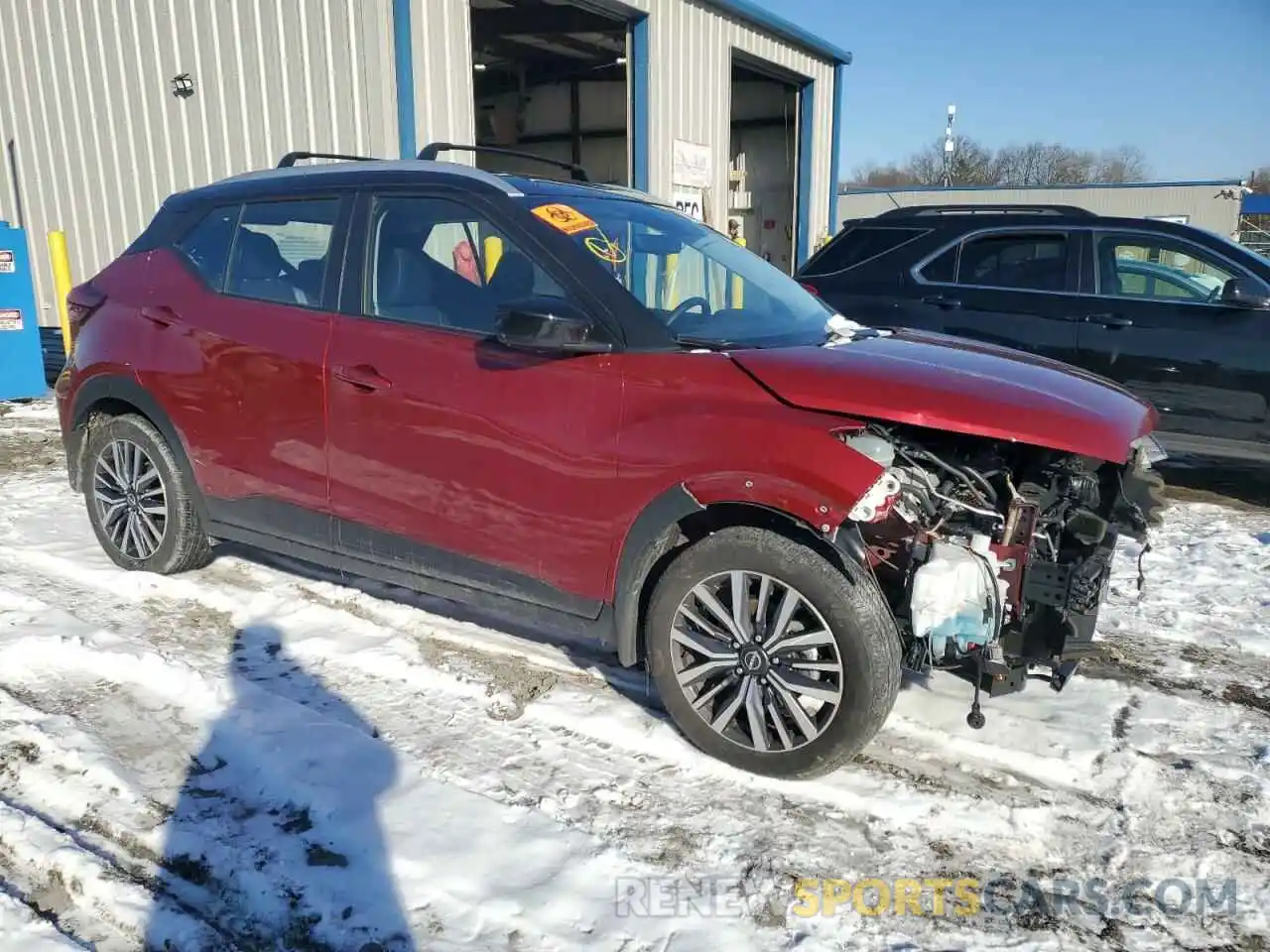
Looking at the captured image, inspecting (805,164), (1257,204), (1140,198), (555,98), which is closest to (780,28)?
Result: (805,164)

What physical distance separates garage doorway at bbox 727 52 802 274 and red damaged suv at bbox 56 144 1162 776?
42.0 feet

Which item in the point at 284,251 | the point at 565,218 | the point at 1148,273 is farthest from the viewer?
the point at 1148,273

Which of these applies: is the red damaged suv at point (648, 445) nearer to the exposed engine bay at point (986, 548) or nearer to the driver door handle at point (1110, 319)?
the exposed engine bay at point (986, 548)

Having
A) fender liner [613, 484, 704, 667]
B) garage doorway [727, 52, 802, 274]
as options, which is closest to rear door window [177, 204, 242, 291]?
fender liner [613, 484, 704, 667]

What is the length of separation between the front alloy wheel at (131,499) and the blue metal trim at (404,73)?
14.0 feet

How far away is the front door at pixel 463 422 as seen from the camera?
322 centimetres

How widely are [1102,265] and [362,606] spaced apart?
530cm

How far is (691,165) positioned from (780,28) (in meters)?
2.97

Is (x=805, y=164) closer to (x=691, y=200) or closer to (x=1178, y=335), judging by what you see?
(x=691, y=200)

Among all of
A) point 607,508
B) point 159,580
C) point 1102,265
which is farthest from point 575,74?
point 607,508

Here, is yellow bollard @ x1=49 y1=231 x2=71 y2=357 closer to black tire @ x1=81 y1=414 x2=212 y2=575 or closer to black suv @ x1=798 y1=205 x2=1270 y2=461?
black tire @ x1=81 y1=414 x2=212 y2=575

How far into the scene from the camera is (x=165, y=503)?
15.1ft

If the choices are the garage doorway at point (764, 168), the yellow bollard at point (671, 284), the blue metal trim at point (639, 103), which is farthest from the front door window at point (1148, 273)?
the garage doorway at point (764, 168)

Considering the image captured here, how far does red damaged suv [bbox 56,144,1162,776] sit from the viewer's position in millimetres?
2859
